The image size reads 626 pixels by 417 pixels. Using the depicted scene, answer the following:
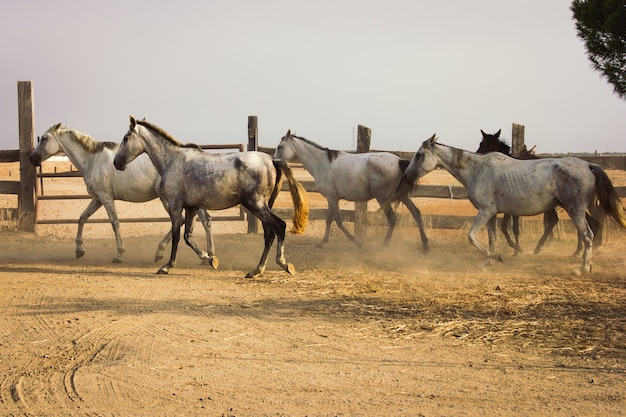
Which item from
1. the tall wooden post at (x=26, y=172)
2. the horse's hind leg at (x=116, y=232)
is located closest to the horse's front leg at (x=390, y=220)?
the horse's hind leg at (x=116, y=232)

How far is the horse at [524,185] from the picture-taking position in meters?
9.05

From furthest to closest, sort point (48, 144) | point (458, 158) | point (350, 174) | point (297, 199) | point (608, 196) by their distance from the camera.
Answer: point (350, 174)
point (48, 144)
point (458, 158)
point (297, 199)
point (608, 196)

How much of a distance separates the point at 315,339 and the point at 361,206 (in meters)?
7.72

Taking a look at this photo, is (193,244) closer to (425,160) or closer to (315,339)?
(425,160)

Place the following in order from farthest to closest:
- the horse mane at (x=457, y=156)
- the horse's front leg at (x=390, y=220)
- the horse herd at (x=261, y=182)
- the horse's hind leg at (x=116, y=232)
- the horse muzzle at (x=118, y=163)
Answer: the horse's front leg at (x=390, y=220)
the horse's hind leg at (x=116, y=232)
the horse mane at (x=457, y=156)
the horse muzzle at (x=118, y=163)
the horse herd at (x=261, y=182)

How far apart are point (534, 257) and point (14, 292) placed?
7.61m

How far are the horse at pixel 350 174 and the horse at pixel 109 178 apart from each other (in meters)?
2.51

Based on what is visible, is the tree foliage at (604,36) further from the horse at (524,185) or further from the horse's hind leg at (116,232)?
the horse's hind leg at (116,232)

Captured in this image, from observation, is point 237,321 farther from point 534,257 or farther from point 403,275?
point 534,257

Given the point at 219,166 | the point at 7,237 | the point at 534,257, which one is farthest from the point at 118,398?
the point at 7,237

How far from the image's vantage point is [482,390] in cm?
434

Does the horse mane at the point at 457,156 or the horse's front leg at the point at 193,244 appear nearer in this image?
the horse's front leg at the point at 193,244

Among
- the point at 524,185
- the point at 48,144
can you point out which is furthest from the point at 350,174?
the point at 48,144

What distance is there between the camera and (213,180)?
8953 mm
